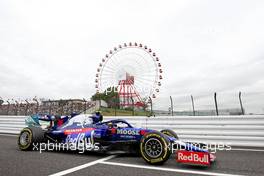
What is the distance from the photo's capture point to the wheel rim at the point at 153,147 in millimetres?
4523

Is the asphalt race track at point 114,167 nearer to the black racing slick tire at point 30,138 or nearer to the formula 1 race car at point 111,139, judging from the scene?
the formula 1 race car at point 111,139

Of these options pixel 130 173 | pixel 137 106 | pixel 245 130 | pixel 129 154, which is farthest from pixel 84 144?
pixel 137 106

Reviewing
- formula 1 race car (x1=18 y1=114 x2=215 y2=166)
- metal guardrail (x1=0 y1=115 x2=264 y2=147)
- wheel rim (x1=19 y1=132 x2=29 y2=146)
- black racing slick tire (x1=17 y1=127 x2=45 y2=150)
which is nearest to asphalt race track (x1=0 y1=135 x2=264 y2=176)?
formula 1 race car (x1=18 y1=114 x2=215 y2=166)

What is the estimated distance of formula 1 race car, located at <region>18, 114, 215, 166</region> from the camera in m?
4.36

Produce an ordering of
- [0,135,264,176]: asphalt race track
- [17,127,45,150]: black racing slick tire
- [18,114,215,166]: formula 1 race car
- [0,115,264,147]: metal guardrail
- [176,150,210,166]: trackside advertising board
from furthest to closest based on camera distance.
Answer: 1. [0,115,264,147]: metal guardrail
2. [17,127,45,150]: black racing slick tire
3. [18,114,215,166]: formula 1 race car
4. [176,150,210,166]: trackside advertising board
5. [0,135,264,176]: asphalt race track

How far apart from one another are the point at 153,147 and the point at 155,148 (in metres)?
0.05

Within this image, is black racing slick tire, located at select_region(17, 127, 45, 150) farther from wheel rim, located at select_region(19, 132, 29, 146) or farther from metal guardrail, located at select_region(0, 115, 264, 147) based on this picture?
metal guardrail, located at select_region(0, 115, 264, 147)

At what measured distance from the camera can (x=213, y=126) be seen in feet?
26.2

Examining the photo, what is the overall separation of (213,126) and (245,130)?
1.01 meters

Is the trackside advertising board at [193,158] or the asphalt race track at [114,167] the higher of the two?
the trackside advertising board at [193,158]

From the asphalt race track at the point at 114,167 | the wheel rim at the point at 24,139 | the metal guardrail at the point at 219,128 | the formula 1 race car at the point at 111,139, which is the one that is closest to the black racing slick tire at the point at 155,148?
the formula 1 race car at the point at 111,139

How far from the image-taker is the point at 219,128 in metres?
7.86

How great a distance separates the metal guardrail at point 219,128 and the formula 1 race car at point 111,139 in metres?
2.52

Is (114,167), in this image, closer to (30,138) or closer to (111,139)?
(111,139)
